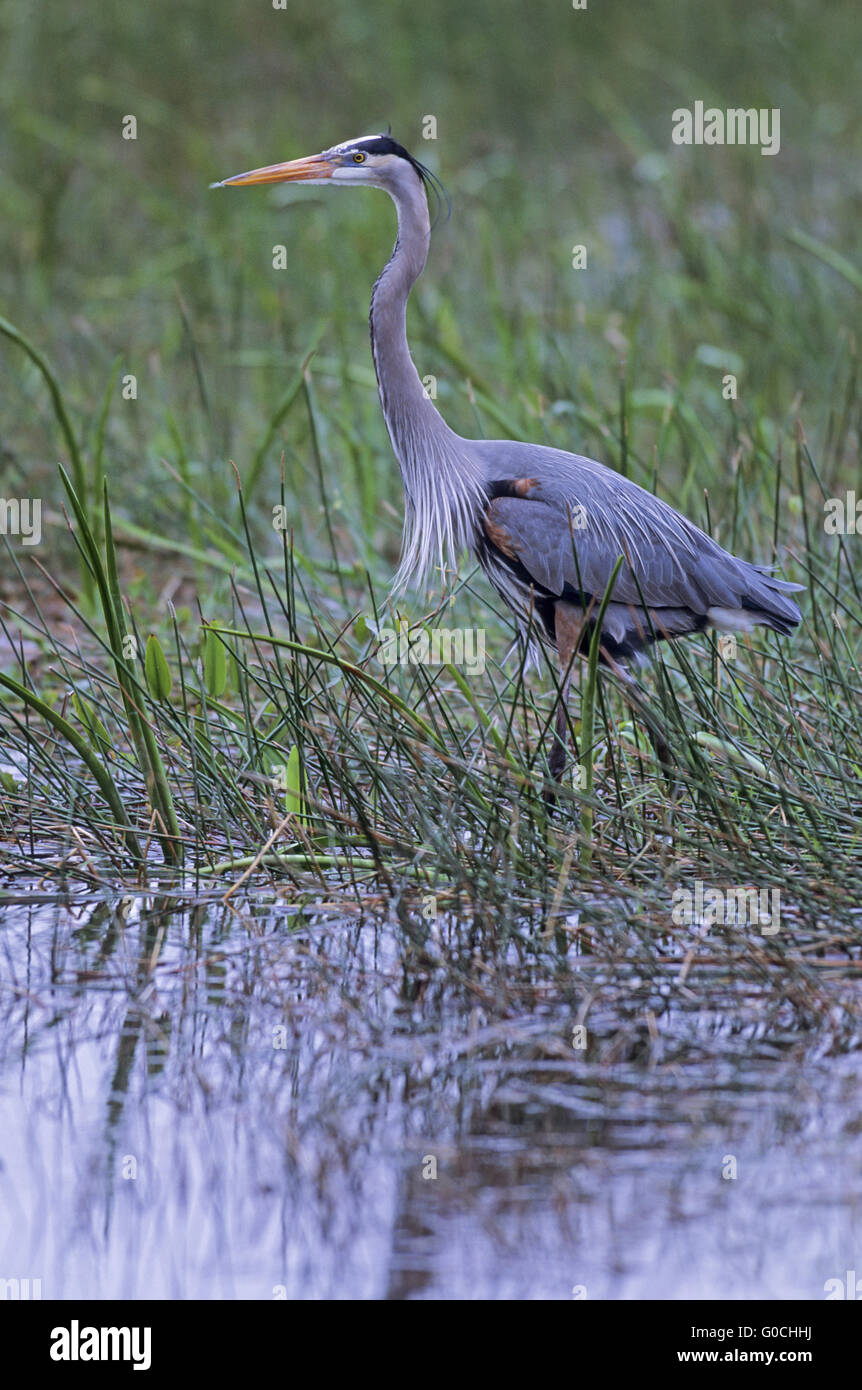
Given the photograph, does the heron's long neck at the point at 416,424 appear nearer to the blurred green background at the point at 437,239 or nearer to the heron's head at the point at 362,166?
the heron's head at the point at 362,166

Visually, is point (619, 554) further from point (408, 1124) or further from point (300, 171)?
point (408, 1124)

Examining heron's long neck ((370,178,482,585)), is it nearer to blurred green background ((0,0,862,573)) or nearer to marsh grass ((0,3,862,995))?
marsh grass ((0,3,862,995))

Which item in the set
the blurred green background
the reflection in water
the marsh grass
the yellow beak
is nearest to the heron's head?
the yellow beak

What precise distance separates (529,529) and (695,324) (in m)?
3.94

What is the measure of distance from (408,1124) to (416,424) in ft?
7.93

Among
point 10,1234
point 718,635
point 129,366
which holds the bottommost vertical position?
point 10,1234

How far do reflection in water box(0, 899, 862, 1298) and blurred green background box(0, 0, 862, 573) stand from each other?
2324 mm

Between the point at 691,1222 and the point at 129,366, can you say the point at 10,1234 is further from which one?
the point at 129,366

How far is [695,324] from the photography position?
8492mm

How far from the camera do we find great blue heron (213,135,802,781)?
191 inches

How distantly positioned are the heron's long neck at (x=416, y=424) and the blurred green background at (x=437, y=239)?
1.82 ft

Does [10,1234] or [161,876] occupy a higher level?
[161,876]

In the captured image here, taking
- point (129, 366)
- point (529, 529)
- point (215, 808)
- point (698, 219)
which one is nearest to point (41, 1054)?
point (215, 808)

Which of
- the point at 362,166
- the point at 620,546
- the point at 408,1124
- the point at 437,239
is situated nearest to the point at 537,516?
the point at 620,546
